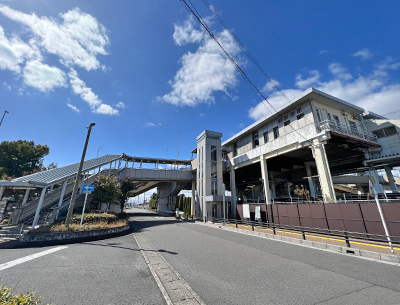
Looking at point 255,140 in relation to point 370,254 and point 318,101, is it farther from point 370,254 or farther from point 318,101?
point 370,254

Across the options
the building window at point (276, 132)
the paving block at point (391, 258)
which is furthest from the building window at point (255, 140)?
the paving block at point (391, 258)

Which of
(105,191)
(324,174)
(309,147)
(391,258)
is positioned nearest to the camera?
(391,258)

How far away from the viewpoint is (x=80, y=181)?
21.7 m

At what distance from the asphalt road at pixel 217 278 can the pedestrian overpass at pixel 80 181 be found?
24.0ft

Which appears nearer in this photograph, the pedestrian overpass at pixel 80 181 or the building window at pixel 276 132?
the pedestrian overpass at pixel 80 181

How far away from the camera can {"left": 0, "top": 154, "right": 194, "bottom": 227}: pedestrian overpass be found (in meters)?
13.5

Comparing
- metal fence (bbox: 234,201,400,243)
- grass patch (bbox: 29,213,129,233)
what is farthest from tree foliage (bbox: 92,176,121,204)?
metal fence (bbox: 234,201,400,243)

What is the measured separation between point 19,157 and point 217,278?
31.6 meters

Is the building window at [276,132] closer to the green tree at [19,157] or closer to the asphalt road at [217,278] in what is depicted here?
the asphalt road at [217,278]

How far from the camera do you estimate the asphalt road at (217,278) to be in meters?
3.95

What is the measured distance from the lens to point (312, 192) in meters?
22.4

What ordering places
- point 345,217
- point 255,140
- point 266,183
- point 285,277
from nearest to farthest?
point 285,277
point 345,217
point 266,183
point 255,140

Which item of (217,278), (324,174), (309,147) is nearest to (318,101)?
(309,147)

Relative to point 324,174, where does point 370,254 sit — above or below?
below
